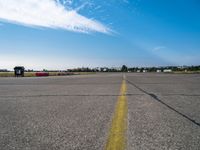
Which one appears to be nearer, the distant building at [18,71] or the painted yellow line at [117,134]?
the painted yellow line at [117,134]

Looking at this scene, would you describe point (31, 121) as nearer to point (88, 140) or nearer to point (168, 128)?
point (88, 140)

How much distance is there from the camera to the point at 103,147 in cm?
324

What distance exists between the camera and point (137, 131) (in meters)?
4.14

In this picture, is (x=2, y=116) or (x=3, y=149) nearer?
(x=3, y=149)

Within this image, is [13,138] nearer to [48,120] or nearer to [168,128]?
[48,120]

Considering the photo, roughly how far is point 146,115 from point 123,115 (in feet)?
1.58

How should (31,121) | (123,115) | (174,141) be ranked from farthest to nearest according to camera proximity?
(123,115) → (31,121) → (174,141)

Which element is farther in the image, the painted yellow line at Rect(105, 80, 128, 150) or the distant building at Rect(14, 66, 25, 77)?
the distant building at Rect(14, 66, 25, 77)

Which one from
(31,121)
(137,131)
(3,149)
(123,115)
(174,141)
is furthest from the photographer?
(123,115)

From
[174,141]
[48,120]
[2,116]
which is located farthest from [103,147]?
[2,116]

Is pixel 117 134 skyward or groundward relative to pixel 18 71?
groundward

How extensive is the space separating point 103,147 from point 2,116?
321cm

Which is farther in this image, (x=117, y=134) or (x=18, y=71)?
(x=18, y=71)

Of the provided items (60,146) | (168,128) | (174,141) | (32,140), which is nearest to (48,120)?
(32,140)
